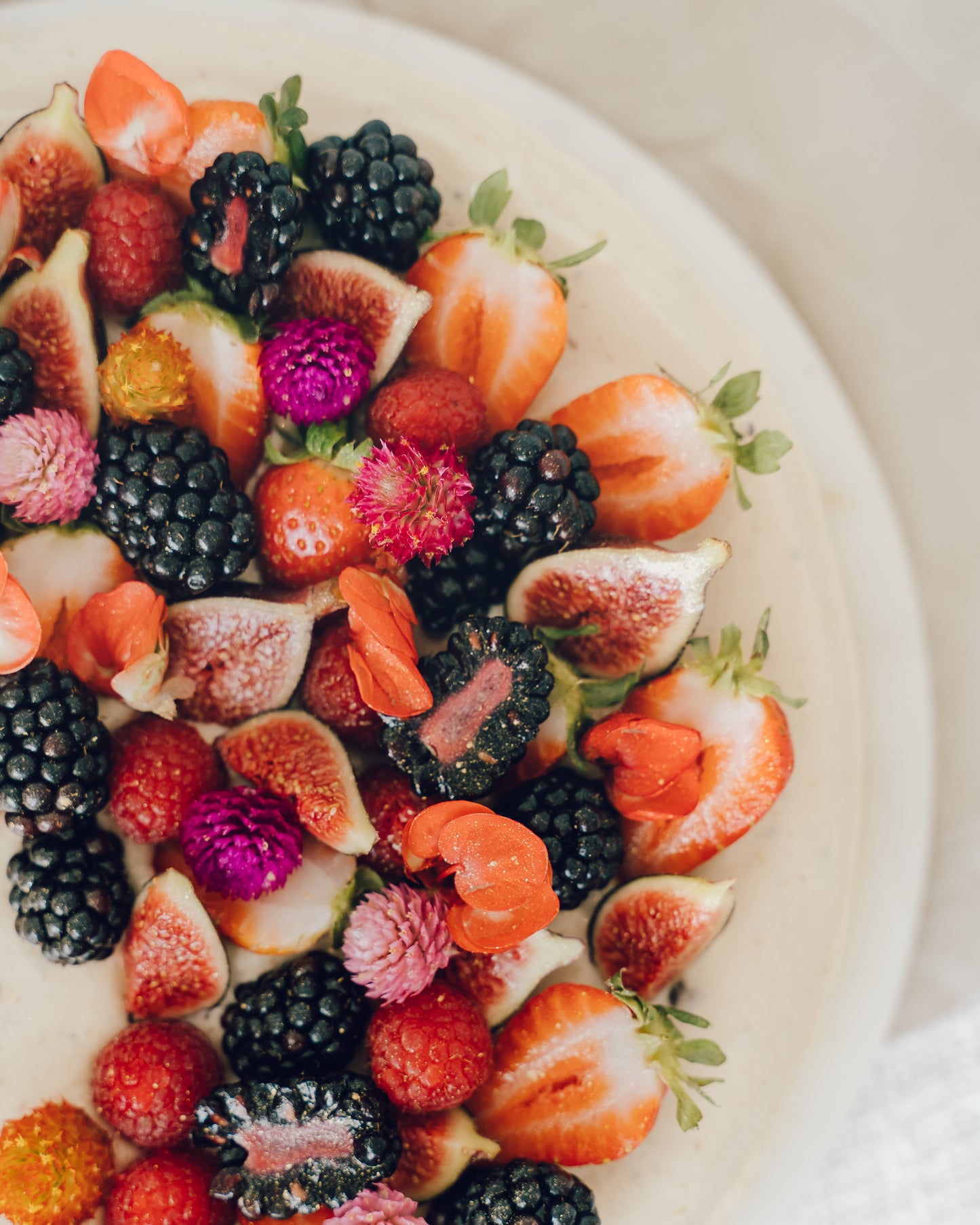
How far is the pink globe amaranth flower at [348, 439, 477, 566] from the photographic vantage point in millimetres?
1015

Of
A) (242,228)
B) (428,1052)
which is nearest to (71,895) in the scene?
(428,1052)

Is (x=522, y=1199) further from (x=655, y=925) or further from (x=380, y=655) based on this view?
(x=380, y=655)

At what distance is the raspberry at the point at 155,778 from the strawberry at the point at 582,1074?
472 millimetres

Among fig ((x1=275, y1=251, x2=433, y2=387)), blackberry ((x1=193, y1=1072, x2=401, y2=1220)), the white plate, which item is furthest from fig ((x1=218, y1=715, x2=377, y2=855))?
the white plate

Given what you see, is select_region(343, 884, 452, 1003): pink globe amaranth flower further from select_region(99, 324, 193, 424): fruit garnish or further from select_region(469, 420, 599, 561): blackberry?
select_region(99, 324, 193, 424): fruit garnish

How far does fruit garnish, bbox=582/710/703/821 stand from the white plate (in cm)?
22

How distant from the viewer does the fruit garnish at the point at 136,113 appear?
42.1 inches

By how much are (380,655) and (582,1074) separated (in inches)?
21.0

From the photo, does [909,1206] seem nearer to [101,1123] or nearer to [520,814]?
[520,814]

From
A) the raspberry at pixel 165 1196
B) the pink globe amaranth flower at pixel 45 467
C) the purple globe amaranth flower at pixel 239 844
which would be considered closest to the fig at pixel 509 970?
the purple globe amaranth flower at pixel 239 844

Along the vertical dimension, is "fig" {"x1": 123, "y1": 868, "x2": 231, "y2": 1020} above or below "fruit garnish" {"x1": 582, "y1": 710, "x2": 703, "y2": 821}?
below

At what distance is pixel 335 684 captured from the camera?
113 centimetres

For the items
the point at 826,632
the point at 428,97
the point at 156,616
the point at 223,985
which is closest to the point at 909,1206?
the point at 826,632

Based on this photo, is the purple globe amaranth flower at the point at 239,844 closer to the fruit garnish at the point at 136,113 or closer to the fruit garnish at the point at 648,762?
the fruit garnish at the point at 648,762
